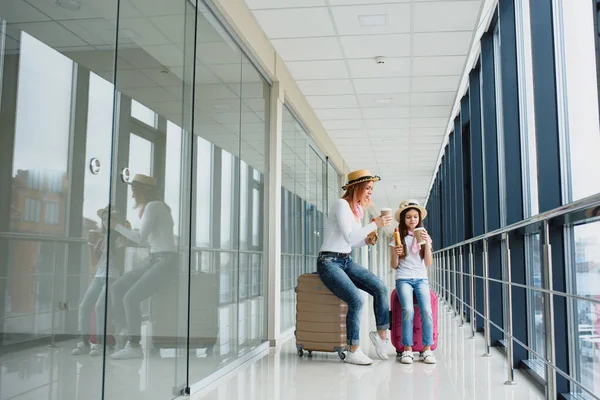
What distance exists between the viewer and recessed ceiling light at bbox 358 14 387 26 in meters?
4.99

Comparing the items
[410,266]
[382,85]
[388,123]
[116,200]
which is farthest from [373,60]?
[116,200]

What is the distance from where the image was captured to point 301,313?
4.71 metres

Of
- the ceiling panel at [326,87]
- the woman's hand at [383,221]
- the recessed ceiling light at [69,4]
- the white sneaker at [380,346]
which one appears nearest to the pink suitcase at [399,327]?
the white sneaker at [380,346]

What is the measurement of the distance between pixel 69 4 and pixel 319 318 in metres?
2.99

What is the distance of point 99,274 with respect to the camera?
2.49m

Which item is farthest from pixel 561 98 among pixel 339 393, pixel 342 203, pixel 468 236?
pixel 468 236

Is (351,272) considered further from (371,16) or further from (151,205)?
(371,16)

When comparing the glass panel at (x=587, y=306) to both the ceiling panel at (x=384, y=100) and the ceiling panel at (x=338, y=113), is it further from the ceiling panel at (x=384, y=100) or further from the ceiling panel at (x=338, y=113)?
the ceiling panel at (x=338, y=113)

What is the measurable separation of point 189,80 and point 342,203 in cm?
144

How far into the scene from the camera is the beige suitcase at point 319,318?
460 cm

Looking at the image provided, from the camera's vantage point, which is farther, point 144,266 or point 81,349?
point 144,266

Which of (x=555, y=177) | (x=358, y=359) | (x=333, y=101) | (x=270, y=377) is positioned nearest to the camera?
(x=555, y=177)

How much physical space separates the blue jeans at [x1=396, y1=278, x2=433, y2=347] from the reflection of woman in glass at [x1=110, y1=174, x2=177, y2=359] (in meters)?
1.91

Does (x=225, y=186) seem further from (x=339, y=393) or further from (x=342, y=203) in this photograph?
(x=339, y=393)
